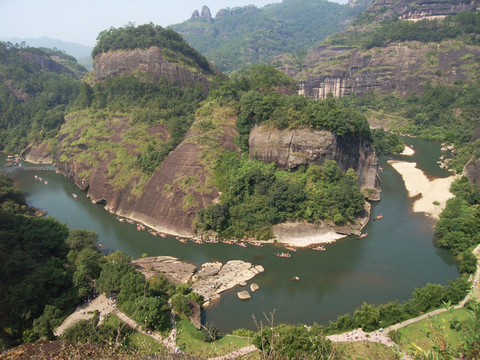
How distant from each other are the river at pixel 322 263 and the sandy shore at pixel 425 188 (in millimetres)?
1719

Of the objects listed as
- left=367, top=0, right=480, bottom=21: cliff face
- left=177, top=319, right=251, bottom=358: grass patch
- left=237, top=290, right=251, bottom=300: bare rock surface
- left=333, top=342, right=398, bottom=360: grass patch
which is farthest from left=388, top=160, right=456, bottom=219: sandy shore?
left=367, top=0, right=480, bottom=21: cliff face

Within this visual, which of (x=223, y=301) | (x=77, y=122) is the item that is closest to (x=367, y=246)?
(x=223, y=301)

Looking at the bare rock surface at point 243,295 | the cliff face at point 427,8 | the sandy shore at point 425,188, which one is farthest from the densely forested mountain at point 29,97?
the cliff face at point 427,8

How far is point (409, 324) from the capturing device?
2242 centimetres

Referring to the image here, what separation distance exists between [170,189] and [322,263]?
744 inches

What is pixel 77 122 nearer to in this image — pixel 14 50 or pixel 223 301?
pixel 223 301

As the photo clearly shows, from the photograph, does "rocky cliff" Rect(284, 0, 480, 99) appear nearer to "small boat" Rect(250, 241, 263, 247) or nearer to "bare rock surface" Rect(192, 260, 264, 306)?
"small boat" Rect(250, 241, 263, 247)

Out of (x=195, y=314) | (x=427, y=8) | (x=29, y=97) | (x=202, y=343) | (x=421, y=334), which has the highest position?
(x=427, y=8)

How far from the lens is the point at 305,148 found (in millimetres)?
39750

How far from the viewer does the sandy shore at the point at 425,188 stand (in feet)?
138

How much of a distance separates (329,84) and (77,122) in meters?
71.4

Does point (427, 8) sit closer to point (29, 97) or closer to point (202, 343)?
point (29, 97)

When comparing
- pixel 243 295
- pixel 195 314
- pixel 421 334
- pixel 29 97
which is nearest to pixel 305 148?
pixel 243 295

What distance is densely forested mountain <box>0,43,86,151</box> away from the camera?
70.2 m
